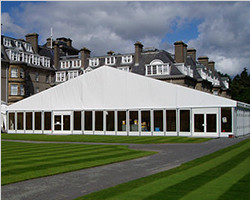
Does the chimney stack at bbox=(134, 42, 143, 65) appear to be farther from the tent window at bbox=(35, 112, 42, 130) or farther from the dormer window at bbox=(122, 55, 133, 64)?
the tent window at bbox=(35, 112, 42, 130)

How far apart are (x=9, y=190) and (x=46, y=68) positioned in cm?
6002

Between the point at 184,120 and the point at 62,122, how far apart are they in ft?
50.0

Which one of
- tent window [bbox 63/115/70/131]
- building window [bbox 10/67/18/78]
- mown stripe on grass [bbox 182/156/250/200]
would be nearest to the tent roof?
tent window [bbox 63/115/70/131]

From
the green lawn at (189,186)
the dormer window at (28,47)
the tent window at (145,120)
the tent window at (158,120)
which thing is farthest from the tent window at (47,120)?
the green lawn at (189,186)

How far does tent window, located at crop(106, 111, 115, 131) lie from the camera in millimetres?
38125

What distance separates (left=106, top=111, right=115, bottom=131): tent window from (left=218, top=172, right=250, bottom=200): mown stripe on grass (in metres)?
28.4

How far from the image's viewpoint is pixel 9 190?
9633 millimetres

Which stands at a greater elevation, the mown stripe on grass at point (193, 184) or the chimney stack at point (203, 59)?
the chimney stack at point (203, 59)

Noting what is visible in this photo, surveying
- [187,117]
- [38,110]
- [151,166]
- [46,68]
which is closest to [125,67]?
[46,68]

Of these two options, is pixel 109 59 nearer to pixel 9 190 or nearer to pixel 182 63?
pixel 182 63

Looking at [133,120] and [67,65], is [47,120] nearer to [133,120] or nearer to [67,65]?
[133,120]

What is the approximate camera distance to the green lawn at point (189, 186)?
8430 millimetres

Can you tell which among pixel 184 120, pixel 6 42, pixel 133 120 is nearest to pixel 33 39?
pixel 6 42

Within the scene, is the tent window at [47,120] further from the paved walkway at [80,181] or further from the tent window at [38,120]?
the paved walkway at [80,181]
